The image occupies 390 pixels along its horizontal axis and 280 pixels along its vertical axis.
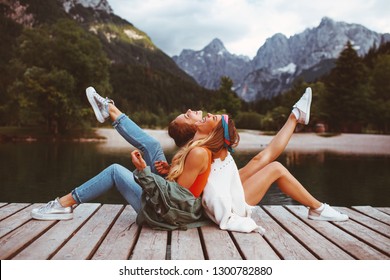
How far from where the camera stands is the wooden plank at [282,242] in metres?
2.20

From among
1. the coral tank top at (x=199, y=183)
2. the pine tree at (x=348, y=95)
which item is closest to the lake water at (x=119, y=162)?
the pine tree at (x=348, y=95)

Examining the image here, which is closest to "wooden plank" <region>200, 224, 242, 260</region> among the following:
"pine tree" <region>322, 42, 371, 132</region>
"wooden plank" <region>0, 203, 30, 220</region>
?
"wooden plank" <region>0, 203, 30, 220</region>

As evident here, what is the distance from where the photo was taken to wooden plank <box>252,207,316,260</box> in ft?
7.20

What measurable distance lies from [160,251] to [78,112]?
1230cm

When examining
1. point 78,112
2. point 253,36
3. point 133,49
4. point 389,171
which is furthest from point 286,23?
point 78,112

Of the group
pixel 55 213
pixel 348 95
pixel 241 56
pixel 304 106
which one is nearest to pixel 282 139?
pixel 304 106

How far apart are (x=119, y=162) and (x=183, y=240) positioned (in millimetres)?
6378

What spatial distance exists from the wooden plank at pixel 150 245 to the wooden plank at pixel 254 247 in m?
0.36

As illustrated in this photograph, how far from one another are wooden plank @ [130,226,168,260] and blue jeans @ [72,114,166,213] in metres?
0.17

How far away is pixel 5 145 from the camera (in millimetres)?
11875

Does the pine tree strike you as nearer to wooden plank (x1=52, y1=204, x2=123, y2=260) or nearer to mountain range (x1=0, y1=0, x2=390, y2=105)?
mountain range (x1=0, y1=0, x2=390, y2=105)

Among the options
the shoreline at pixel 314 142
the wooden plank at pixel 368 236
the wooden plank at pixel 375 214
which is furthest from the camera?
the shoreline at pixel 314 142

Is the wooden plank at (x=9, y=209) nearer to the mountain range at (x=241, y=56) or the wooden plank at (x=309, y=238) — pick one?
the wooden plank at (x=309, y=238)

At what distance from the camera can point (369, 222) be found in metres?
2.88
